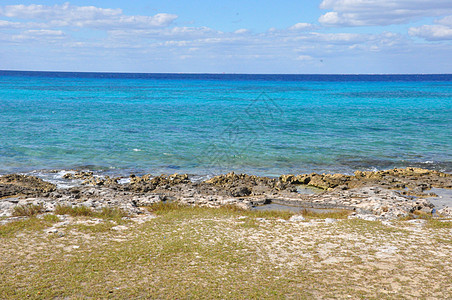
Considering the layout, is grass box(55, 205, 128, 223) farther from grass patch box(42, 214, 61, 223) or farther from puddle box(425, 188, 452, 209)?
puddle box(425, 188, 452, 209)

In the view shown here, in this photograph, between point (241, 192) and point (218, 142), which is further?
point (218, 142)

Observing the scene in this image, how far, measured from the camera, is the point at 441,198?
22.9 metres

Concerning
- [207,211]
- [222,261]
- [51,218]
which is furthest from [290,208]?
[51,218]

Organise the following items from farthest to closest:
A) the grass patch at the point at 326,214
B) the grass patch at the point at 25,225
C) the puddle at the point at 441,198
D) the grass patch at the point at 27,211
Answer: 1. the puddle at the point at 441,198
2. the grass patch at the point at 326,214
3. the grass patch at the point at 27,211
4. the grass patch at the point at 25,225

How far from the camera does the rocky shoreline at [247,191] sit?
68.0 feet

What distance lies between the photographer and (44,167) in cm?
3083

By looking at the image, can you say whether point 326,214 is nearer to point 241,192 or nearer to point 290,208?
point 290,208

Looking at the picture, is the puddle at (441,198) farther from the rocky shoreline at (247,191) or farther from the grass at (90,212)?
the grass at (90,212)

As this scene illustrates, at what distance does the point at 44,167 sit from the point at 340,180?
67.6 feet

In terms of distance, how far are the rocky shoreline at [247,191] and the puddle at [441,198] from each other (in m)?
0.34

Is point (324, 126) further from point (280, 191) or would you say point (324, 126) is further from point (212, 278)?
point (212, 278)

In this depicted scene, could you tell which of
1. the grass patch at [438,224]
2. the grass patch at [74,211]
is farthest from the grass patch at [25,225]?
the grass patch at [438,224]

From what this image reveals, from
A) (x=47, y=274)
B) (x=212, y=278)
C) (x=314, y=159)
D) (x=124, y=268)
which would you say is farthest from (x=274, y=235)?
(x=314, y=159)

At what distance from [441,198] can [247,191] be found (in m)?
10.4
